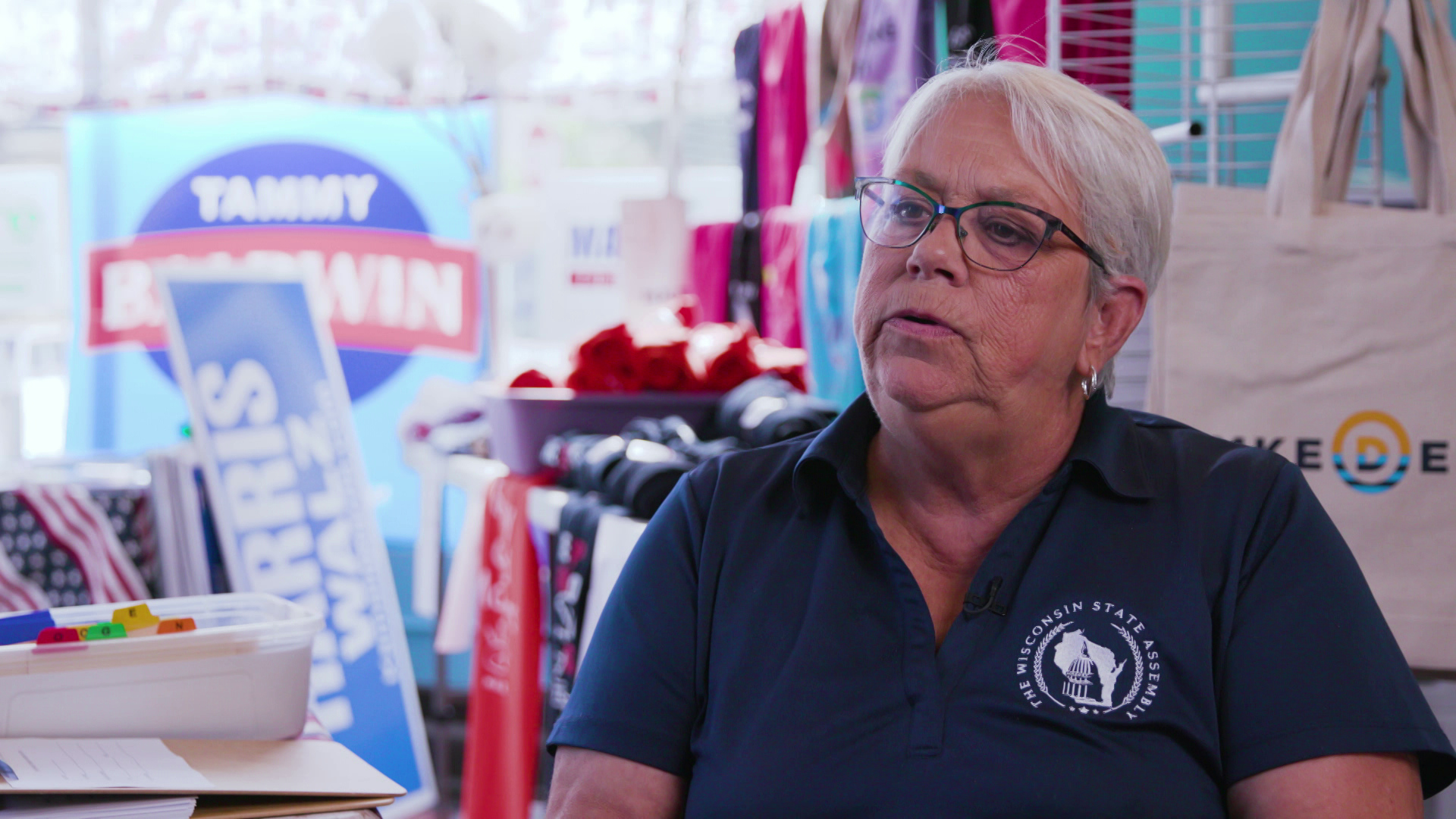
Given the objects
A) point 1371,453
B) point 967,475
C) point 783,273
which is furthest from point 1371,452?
point 783,273

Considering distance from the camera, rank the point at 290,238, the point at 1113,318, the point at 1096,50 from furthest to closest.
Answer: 1. the point at 290,238
2. the point at 1096,50
3. the point at 1113,318

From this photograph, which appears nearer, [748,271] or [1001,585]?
[1001,585]

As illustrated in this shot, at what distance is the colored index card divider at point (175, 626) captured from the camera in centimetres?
115

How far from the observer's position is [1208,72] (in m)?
2.03

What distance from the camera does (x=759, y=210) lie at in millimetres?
3150

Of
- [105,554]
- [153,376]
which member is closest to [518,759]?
[105,554]

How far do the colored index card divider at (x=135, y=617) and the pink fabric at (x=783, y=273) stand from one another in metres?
1.66

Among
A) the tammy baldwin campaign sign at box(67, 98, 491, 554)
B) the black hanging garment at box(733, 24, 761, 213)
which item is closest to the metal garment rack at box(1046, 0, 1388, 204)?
the black hanging garment at box(733, 24, 761, 213)

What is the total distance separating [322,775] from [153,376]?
4.24 meters

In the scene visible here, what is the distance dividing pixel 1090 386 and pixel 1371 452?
56 cm

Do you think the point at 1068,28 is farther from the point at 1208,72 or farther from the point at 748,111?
the point at 748,111

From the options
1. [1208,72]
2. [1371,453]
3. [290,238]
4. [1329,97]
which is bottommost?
[1371,453]

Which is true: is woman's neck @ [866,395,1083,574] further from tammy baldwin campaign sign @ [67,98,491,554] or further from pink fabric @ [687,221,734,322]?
tammy baldwin campaign sign @ [67,98,491,554]

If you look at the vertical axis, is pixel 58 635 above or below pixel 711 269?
below
